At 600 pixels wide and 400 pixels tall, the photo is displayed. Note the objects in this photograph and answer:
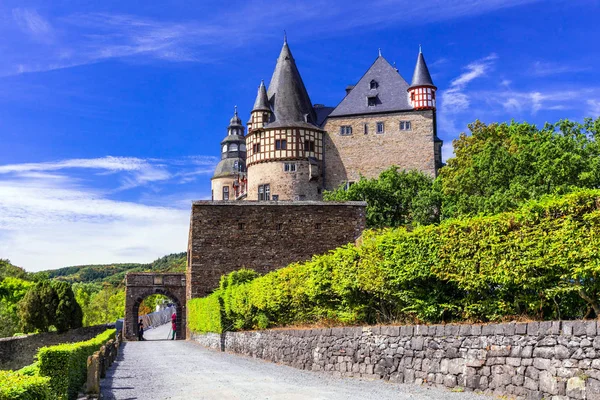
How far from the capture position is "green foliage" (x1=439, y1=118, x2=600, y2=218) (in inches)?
1448

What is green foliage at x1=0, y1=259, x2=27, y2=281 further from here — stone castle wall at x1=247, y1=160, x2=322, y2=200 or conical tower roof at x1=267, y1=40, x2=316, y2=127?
conical tower roof at x1=267, y1=40, x2=316, y2=127

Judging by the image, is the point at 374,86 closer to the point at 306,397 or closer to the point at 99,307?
the point at 99,307

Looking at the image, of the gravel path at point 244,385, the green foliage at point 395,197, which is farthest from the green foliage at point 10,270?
the gravel path at point 244,385

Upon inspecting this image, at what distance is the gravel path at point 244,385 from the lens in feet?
33.7

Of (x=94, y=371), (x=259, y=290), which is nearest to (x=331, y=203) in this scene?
(x=259, y=290)

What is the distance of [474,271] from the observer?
10.7 m

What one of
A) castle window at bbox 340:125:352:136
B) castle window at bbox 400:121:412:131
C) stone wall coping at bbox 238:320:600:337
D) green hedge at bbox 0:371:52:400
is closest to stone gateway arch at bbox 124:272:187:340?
castle window at bbox 340:125:352:136

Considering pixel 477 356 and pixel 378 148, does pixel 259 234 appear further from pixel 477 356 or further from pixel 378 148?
pixel 378 148

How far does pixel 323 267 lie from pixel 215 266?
15.9 meters

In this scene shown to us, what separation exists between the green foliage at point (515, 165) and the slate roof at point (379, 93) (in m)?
17.5

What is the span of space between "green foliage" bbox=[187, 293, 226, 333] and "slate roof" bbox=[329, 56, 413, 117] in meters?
34.6


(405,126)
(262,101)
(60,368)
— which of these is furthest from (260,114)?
(60,368)

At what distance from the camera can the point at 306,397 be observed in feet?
33.1

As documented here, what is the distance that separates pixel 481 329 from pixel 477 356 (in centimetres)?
39
